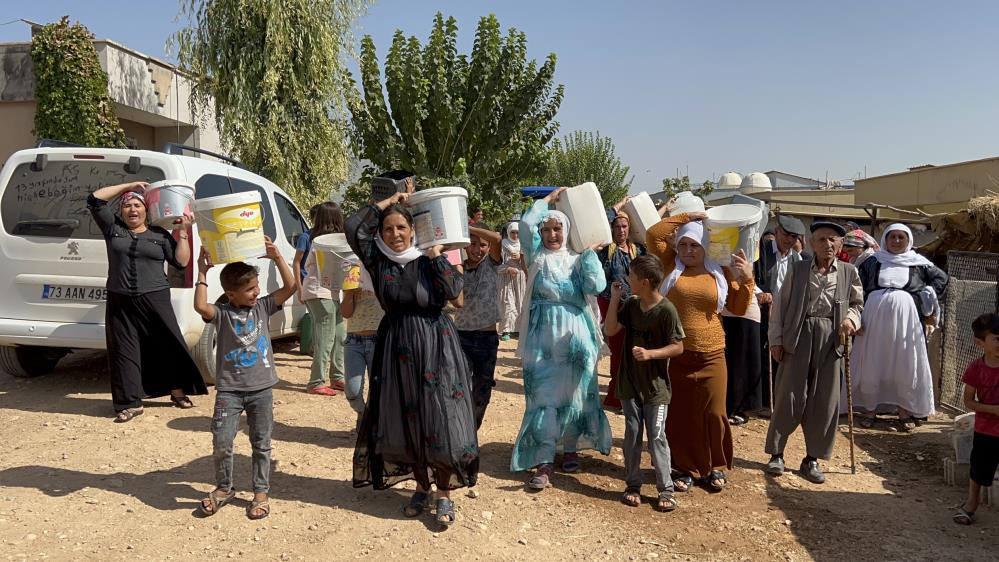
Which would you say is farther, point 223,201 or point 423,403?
point 423,403

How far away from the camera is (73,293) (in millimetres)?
6148

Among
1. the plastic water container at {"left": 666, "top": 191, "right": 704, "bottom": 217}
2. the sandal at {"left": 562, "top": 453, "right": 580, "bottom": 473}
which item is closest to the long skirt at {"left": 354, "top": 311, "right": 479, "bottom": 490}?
the sandal at {"left": 562, "top": 453, "right": 580, "bottom": 473}

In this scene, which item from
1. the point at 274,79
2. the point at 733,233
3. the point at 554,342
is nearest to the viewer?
the point at 733,233

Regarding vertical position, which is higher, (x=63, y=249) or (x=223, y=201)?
(x=223, y=201)

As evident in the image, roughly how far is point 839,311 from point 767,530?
171 centimetres

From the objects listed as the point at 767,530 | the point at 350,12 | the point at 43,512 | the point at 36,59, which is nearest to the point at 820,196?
the point at 350,12

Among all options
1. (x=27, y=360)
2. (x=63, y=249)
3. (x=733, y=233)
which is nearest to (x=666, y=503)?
(x=733, y=233)

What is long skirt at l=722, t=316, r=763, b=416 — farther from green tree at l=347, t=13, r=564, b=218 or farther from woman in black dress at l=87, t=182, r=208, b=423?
green tree at l=347, t=13, r=564, b=218

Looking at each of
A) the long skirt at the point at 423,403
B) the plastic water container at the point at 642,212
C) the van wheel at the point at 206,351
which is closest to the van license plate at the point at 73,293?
the van wheel at the point at 206,351

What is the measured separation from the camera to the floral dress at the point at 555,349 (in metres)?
4.86

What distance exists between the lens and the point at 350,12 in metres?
14.6

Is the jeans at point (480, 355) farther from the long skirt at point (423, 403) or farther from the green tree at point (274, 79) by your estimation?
the green tree at point (274, 79)

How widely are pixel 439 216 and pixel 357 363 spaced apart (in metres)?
1.58

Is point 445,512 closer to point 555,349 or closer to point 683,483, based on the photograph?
point 555,349
